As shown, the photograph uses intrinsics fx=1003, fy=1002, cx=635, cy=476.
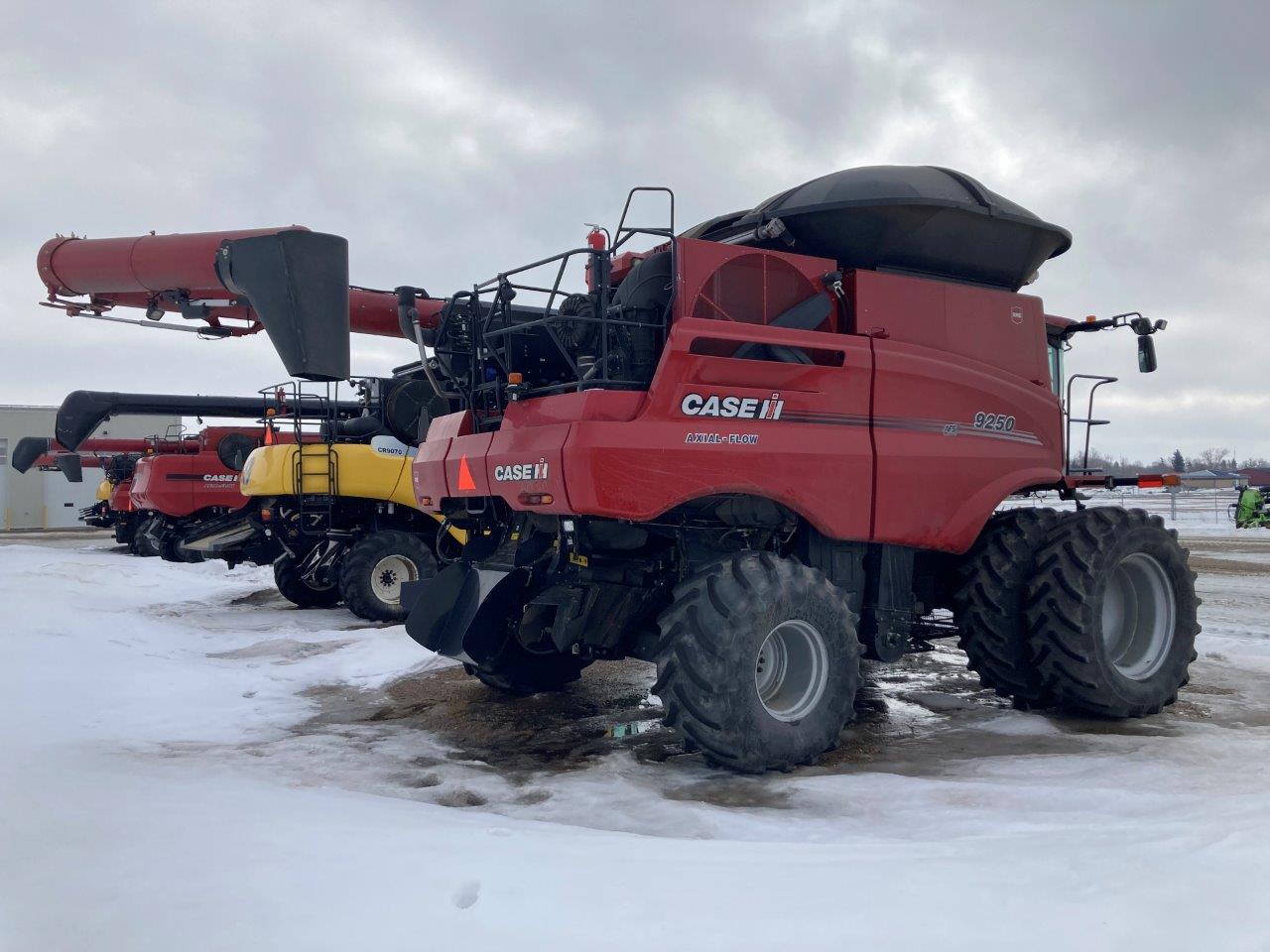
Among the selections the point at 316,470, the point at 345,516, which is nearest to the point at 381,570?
the point at 345,516

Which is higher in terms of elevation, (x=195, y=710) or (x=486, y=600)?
(x=486, y=600)

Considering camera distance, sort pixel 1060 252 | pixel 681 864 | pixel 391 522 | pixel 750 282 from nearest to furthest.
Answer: pixel 681 864, pixel 750 282, pixel 1060 252, pixel 391 522

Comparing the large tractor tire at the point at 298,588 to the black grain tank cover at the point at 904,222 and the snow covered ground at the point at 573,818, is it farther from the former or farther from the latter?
the black grain tank cover at the point at 904,222

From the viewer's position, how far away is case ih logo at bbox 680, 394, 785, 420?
490 centimetres

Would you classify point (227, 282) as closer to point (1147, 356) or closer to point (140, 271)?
point (140, 271)

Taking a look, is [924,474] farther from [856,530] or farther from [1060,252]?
[1060,252]

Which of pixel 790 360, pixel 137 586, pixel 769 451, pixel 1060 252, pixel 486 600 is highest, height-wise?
pixel 1060 252

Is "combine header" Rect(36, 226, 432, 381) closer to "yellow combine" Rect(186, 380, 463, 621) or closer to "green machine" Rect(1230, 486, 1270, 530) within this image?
"yellow combine" Rect(186, 380, 463, 621)

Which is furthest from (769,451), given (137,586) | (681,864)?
(137,586)

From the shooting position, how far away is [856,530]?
17.9 feet

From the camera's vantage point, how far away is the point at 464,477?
19.1 ft

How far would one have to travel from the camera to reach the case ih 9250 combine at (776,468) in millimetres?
4840

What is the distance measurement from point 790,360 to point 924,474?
114 cm

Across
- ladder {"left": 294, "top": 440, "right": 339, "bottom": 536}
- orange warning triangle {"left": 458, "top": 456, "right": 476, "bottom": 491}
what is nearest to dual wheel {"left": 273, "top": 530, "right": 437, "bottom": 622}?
ladder {"left": 294, "top": 440, "right": 339, "bottom": 536}
